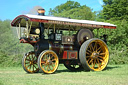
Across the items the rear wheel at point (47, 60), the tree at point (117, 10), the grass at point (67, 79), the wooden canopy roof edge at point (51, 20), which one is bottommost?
the grass at point (67, 79)

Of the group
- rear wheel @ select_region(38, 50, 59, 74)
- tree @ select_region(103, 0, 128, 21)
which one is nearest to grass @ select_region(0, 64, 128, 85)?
rear wheel @ select_region(38, 50, 59, 74)

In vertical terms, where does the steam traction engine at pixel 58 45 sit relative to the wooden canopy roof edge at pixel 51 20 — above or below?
below

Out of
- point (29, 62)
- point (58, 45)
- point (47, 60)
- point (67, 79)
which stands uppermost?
point (58, 45)

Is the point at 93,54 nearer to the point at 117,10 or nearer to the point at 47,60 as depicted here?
the point at 47,60

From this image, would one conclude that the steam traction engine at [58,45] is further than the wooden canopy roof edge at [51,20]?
Yes

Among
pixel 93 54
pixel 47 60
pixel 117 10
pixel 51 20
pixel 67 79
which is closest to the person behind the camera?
pixel 67 79

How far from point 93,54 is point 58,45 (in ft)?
6.37

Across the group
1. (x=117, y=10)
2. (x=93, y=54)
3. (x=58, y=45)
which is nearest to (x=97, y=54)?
(x=93, y=54)

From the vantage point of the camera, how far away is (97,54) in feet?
42.4

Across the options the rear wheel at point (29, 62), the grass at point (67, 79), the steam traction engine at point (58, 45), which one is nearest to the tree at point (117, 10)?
the steam traction engine at point (58, 45)

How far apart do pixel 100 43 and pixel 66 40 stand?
6.24 ft

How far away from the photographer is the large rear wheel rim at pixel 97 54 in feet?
42.1

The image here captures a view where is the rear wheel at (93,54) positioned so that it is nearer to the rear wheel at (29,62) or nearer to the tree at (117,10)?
the rear wheel at (29,62)

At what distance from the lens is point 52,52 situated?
1154cm
